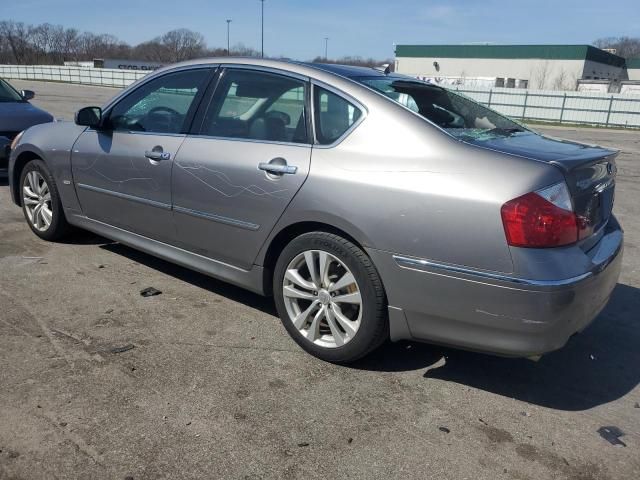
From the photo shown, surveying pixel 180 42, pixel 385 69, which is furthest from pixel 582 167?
pixel 180 42

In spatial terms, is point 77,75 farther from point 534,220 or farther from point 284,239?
point 534,220

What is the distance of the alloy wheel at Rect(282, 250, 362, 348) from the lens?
3.09 meters

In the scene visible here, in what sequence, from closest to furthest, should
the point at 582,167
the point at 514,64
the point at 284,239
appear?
1. the point at 582,167
2. the point at 284,239
3. the point at 514,64

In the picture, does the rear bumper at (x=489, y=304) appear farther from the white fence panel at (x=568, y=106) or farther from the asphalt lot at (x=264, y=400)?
the white fence panel at (x=568, y=106)

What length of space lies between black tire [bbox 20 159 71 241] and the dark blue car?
8.34ft

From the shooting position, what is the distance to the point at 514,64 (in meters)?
61.7

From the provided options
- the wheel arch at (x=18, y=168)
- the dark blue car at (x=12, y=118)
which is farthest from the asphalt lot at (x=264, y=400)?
the dark blue car at (x=12, y=118)

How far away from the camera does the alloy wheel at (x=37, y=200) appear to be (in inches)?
201

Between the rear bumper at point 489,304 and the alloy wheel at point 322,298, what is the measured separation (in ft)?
0.85

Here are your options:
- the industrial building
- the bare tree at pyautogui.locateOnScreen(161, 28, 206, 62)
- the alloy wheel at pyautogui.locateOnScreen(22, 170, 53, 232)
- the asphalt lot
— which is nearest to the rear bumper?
the asphalt lot

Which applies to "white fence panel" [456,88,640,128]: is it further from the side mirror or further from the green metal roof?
the green metal roof

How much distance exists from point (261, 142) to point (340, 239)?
829 millimetres

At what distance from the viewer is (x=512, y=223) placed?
99.1 inches

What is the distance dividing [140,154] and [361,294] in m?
2.03
